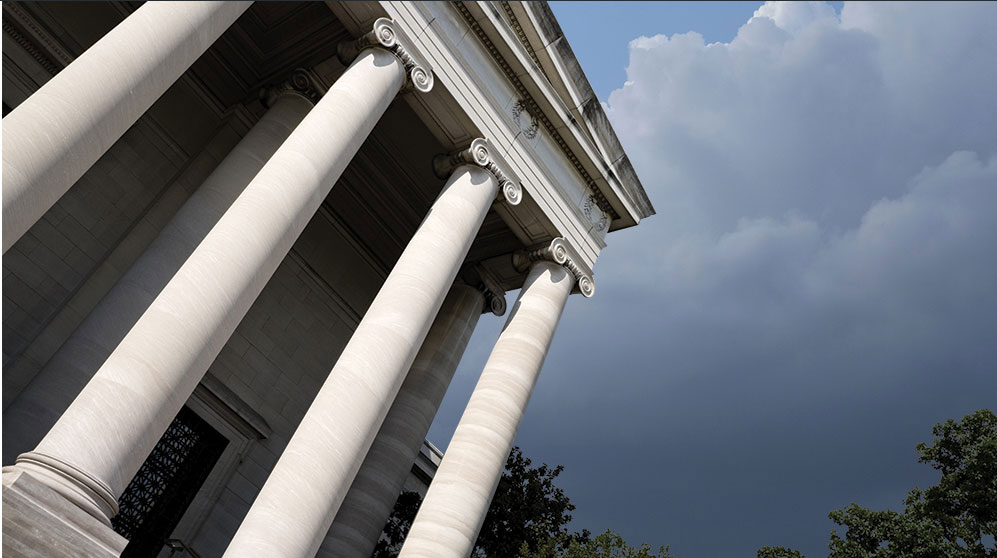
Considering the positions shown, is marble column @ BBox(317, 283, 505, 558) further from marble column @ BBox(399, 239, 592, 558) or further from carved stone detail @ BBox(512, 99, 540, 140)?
carved stone detail @ BBox(512, 99, 540, 140)

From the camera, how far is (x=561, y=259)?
29.2 metres

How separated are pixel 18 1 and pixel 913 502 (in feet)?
136

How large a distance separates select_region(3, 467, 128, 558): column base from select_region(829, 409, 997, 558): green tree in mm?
31668

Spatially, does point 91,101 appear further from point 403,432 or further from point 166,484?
point 403,432

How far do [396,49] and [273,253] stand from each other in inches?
305

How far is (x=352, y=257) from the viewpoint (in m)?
35.2

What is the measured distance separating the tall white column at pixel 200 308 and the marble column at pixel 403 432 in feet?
34.1

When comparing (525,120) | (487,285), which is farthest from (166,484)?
(525,120)

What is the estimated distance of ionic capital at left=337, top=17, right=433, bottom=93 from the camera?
23.1 metres

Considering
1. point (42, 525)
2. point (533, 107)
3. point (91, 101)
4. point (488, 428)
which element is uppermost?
point (533, 107)

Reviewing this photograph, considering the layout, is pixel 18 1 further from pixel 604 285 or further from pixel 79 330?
pixel 604 285

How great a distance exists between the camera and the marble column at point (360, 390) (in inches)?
679

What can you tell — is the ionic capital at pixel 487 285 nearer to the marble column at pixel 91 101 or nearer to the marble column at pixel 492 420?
the marble column at pixel 492 420

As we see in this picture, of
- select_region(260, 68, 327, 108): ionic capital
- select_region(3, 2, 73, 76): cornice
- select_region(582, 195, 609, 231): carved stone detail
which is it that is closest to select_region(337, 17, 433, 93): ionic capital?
select_region(260, 68, 327, 108): ionic capital
